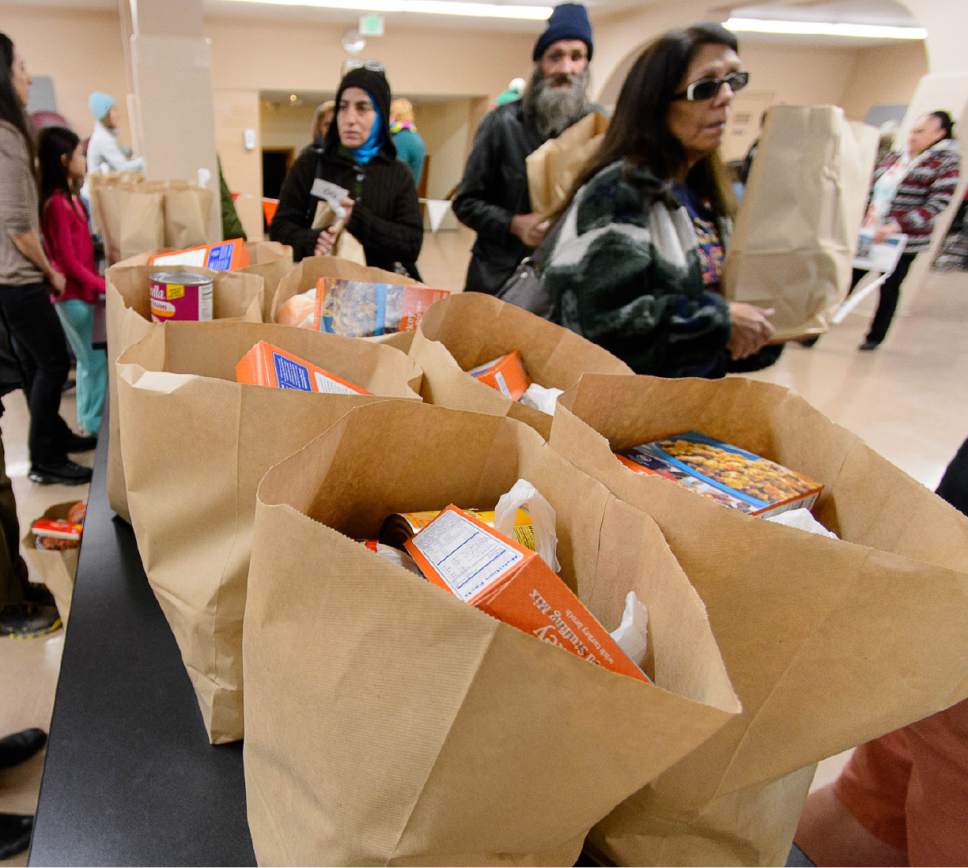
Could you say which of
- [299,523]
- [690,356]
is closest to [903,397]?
[690,356]

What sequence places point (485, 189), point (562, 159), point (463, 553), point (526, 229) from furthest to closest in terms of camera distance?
point (485, 189)
point (526, 229)
point (562, 159)
point (463, 553)

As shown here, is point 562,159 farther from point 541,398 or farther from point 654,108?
point 541,398

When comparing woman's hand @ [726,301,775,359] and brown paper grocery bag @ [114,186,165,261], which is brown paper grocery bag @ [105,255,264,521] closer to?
brown paper grocery bag @ [114,186,165,261]

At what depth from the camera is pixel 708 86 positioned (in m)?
1.13

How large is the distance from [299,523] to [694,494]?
241 mm

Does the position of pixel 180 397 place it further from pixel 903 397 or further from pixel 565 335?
pixel 903 397

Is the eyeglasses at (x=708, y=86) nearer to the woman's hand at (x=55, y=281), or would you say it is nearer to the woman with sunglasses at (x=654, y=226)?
the woman with sunglasses at (x=654, y=226)

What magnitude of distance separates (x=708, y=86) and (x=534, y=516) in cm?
102

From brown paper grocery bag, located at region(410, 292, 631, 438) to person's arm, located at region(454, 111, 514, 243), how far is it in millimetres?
1349

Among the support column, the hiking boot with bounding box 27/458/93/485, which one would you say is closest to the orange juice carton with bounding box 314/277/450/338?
the support column

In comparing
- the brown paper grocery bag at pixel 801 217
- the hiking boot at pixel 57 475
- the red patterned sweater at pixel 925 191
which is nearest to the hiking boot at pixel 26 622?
the hiking boot at pixel 57 475

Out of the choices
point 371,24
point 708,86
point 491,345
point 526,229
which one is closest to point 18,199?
point 526,229

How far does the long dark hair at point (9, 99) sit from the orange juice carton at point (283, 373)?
176cm

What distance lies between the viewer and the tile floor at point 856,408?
4.67 feet
